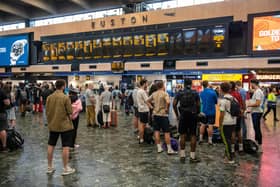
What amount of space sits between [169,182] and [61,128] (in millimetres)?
1912

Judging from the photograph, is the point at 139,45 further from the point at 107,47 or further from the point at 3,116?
the point at 3,116

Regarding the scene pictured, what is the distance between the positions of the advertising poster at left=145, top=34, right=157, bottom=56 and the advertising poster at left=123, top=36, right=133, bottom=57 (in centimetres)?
142

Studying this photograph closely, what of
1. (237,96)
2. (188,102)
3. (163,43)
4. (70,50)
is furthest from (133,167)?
(70,50)

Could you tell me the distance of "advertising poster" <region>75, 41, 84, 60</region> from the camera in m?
22.8

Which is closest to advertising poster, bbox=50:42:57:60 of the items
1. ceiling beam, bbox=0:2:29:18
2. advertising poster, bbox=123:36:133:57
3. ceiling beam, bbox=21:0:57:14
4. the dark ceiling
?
the dark ceiling

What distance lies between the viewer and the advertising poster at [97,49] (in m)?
21.8

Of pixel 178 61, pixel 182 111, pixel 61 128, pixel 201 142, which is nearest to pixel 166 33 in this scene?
pixel 178 61

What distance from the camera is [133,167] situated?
4941 mm

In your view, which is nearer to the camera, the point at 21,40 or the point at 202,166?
the point at 202,166

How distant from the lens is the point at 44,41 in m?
25.8

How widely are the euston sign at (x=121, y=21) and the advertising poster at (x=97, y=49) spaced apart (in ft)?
4.98

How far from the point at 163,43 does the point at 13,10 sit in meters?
23.9

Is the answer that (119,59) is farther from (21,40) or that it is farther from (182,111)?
(182,111)

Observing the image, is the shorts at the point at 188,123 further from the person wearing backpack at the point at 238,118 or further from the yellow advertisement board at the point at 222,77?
the yellow advertisement board at the point at 222,77
